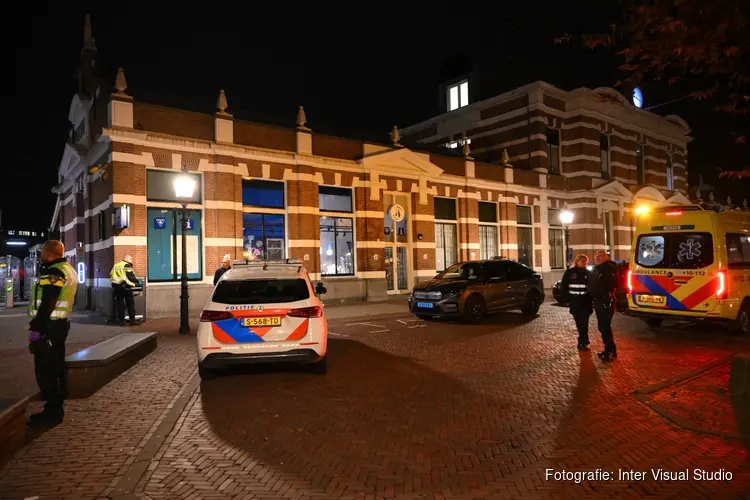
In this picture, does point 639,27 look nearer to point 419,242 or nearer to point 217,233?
point 217,233

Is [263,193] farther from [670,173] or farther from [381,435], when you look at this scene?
[670,173]

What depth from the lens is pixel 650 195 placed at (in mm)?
35062

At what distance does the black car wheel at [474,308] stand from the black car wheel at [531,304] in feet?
6.55

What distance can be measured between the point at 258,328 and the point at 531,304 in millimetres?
10236

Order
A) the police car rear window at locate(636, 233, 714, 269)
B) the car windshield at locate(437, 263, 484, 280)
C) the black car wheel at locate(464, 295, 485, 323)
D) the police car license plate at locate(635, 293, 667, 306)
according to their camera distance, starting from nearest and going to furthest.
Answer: the police car rear window at locate(636, 233, 714, 269) → the police car license plate at locate(635, 293, 667, 306) → the black car wheel at locate(464, 295, 485, 323) → the car windshield at locate(437, 263, 484, 280)

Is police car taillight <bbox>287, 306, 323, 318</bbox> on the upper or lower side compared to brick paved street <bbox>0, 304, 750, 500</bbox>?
upper

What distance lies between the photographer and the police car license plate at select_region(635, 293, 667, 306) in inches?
455

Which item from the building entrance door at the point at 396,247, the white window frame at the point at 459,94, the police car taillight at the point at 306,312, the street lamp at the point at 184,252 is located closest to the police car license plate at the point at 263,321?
the police car taillight at the point at 306,312

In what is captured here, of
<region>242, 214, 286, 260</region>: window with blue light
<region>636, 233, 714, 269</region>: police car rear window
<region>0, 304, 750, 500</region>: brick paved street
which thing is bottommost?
<region>0, 304, 750, 500</region>: brick paved street

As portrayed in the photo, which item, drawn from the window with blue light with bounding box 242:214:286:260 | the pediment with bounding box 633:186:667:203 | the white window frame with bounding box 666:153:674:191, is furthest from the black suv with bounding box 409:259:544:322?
the white window frame with bounding box 666:153:674:191

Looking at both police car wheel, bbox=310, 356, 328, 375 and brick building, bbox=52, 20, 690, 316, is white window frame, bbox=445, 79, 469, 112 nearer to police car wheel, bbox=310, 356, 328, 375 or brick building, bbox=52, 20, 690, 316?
brick building, bbox=52, 20, 690, 316

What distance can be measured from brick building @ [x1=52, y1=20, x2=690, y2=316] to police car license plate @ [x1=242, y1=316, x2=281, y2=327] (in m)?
7.37

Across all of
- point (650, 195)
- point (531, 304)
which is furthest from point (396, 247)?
point (650, 195)

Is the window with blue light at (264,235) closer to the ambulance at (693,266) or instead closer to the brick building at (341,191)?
the brick building at (341,191)
